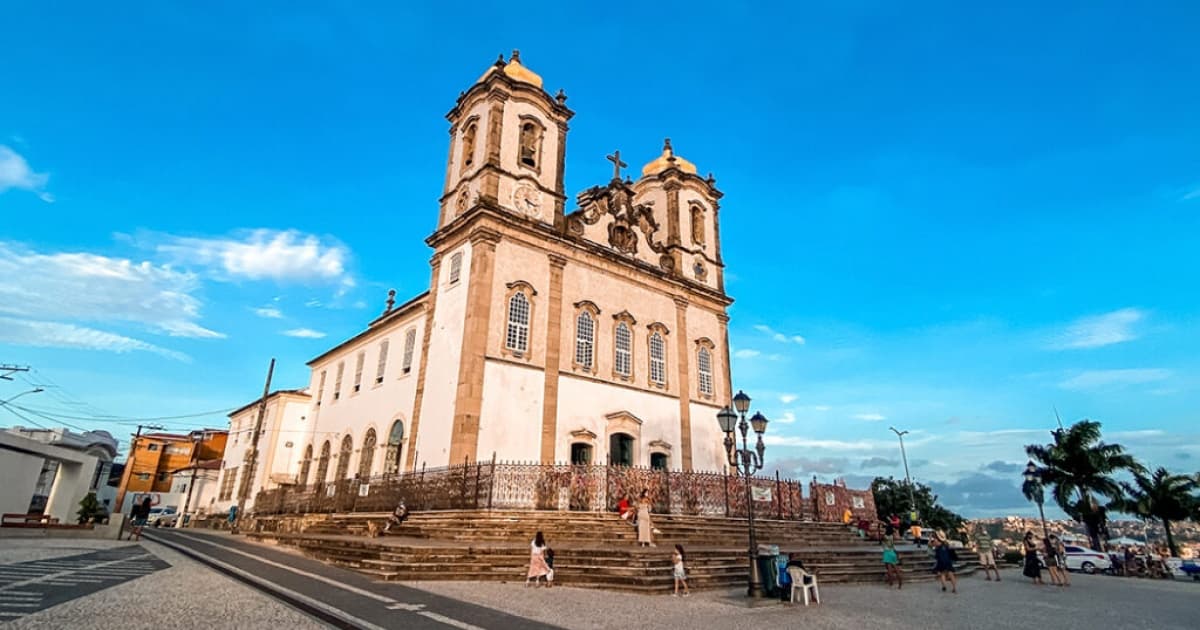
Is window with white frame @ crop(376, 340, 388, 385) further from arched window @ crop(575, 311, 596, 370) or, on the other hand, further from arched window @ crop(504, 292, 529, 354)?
arched window @ crop(575, 311, 596, 370)

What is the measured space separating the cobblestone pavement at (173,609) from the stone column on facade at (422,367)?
10370 millimetres

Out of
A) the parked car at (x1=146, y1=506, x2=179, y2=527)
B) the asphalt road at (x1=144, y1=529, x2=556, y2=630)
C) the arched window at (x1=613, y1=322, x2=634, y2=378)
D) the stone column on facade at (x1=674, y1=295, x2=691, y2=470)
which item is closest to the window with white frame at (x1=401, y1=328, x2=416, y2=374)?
the arched window at (x1=613, y1=322, x2=634, y2=378)

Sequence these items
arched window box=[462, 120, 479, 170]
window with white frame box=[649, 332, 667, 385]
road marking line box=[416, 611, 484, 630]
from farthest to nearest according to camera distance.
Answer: window with white frame box=[649, 332, 667, 385], arched window box=[462, 120, 479, 170], road marking line box=[416, 611, 484, 630]

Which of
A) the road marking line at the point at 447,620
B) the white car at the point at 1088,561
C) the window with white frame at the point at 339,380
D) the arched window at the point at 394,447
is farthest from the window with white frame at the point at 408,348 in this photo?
the white car at the point at 1088,561

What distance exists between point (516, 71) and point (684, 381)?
49.6 ft

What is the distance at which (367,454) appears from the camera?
2622cm

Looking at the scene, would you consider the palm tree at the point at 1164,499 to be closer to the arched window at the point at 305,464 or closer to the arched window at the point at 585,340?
the arched window at the point at 585,340

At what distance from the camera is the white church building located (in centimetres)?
2038

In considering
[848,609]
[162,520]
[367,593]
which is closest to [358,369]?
[162,520]

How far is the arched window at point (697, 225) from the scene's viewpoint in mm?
30547

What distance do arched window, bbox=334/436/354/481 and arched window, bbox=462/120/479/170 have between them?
14043 mm

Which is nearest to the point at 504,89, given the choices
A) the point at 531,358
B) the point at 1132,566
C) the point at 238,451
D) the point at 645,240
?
the point at 645,240

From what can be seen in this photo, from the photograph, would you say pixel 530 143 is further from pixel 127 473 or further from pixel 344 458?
pixel 127 473

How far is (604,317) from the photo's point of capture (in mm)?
24203
